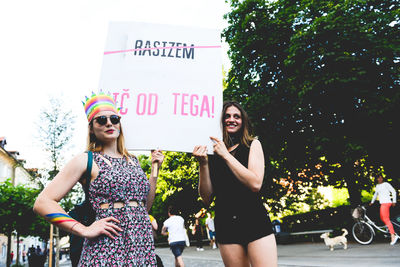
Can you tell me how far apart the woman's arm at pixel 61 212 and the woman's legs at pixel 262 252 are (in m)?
1.06

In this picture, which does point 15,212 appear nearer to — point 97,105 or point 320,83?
point 320,83

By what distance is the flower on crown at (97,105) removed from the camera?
92.7 inches

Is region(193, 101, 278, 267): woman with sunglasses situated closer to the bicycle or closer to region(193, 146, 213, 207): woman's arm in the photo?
region(193, 146, 213, 207): woman's arm

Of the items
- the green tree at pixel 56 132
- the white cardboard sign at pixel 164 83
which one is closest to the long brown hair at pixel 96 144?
the white cardboard sign at pixel 164 83

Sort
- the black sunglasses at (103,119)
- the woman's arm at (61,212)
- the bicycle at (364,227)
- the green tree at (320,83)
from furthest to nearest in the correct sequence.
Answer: the green tree at (320,83) → the bicycle at (364,227) → the black sunglasses at (103,119) → the woman's arm at (61,212)

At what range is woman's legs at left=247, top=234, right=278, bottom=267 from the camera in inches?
99.7

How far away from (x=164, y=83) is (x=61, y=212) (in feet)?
4.49

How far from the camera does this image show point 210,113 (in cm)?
294

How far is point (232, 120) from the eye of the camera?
2.99 metres

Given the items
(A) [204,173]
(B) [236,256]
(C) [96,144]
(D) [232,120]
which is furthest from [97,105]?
(B) [236,256]

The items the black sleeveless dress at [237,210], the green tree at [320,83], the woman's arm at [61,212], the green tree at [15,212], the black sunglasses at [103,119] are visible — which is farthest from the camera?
the green tree at [15,212]

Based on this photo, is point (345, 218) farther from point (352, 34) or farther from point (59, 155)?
point (59, 155)

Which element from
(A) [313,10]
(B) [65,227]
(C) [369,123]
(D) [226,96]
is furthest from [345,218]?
(B) [65,227]

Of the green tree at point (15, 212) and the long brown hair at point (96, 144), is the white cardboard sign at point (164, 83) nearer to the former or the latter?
the long brown hair at point (96, 144)
